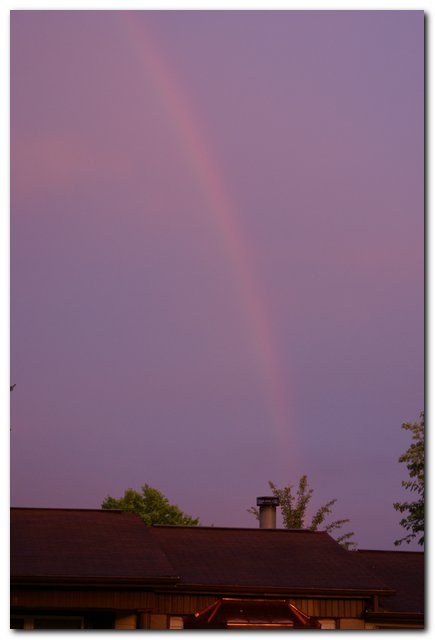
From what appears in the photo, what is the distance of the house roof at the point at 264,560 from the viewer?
20.5 m

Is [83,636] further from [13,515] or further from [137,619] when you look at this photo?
[13,515]

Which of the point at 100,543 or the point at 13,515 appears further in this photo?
the point at 13,515

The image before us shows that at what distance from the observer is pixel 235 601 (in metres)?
19.8

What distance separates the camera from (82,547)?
2002cm

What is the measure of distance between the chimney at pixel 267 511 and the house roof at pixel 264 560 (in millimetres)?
3173

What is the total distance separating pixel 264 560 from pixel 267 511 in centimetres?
598

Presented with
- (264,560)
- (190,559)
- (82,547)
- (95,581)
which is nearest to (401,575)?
(264,560)

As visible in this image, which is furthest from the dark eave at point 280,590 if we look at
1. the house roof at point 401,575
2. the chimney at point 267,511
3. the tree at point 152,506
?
the tree at point 152,506

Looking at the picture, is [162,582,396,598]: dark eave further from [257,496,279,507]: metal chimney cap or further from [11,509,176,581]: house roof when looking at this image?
[257,496,279,507]: metal chimney cap

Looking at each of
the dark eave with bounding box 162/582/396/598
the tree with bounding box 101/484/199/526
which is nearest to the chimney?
the dark eave with bounding box 162/582/396/598

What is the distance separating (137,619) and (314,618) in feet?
11.5

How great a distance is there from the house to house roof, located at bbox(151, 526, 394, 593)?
23mm

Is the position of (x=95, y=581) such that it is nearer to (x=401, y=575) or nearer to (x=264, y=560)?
(x=264, y=560)
